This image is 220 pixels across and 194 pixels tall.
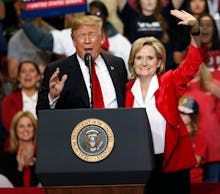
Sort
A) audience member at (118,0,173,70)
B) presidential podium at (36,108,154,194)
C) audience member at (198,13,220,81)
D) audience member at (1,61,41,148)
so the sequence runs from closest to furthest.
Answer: presidential podium at (36,108,154,194), audience member at (198,13,220,81), audience member at (1,61,41,148), audience member at (118,0,173,70)

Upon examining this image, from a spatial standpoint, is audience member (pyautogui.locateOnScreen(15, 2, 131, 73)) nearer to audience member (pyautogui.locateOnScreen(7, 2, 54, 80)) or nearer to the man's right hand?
audience member (pyautogui.locateOnScreen(7, 2, 54, 80))

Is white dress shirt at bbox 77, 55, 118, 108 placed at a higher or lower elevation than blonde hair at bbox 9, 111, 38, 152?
higher

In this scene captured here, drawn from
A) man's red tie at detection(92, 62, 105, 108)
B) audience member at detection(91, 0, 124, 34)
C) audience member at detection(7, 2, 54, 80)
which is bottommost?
man's red tie at detection(92, 62, 105, 108)

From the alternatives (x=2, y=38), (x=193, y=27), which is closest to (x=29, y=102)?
(x=2, y=38)

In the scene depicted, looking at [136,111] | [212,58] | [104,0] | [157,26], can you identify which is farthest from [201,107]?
[136,111]

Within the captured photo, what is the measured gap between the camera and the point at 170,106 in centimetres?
359

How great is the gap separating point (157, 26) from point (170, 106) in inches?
98.3

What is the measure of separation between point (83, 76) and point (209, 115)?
1931 millimetres

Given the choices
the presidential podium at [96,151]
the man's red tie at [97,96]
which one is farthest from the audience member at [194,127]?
the presidential podium at [96,151]

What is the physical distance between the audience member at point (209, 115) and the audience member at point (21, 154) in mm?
1227

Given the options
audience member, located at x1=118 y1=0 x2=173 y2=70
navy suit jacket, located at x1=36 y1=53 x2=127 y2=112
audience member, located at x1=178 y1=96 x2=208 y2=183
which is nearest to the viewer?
navy suit jacket, located at x1=36 y1=53 x2=127 y2=112

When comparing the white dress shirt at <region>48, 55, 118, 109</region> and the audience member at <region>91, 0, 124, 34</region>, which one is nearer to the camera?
the white dress shirt at <region>48, 55, 118, 109</region>

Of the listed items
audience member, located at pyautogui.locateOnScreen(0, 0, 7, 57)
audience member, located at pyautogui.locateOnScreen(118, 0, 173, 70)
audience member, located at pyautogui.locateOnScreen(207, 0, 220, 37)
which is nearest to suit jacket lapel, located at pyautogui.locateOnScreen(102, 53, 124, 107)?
audience member, located at pyautogui.locateOnScreen(118, 0, 173, 70)

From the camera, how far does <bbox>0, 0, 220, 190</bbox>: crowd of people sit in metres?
3.60
